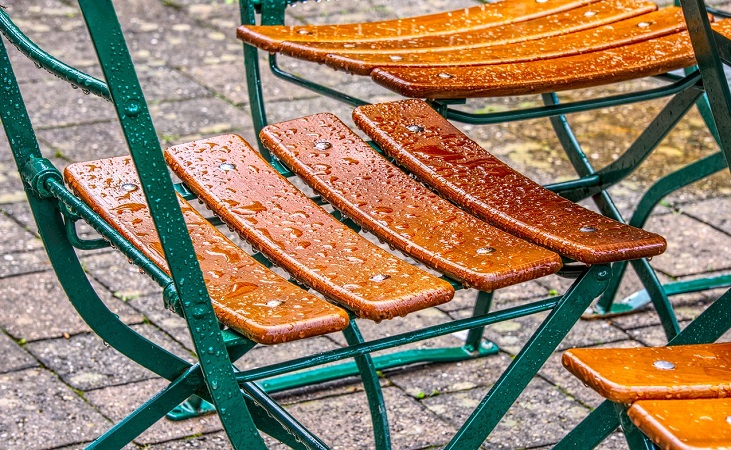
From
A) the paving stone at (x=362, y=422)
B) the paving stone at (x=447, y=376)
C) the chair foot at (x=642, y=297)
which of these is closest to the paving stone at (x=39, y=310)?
the paving stone at (x=362, y=422)

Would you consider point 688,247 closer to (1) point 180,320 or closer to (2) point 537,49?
(2) point 537,49

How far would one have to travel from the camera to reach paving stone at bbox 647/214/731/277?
3.23 metres

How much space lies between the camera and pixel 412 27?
8.15 feet

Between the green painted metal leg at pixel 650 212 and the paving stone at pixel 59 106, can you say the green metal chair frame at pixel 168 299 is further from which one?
the paving stone at pixel 59 106

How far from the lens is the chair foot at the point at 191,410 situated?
8.15ft

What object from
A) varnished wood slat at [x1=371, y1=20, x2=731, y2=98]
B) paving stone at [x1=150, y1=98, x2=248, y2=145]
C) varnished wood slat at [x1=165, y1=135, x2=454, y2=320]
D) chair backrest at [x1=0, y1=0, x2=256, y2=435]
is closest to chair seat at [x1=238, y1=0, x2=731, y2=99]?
varnished wood slat at [x1=371, y1=20, x2=731, y2=98]

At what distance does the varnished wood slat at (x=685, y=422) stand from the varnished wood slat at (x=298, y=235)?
34 centimetres

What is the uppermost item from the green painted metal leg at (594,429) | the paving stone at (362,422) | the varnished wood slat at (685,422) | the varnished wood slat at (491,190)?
the varnished wood slat at (491,190)

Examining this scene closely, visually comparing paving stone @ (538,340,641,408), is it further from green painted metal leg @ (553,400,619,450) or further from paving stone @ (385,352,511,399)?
green painted metal leg @ (553,400,619,450)

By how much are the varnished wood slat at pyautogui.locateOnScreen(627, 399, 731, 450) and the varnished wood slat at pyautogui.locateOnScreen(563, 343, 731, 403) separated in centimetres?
1

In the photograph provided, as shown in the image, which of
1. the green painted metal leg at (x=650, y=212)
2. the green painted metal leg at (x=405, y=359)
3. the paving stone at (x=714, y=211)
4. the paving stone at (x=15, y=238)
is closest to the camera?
the green painted metal leg at (x=405, y=359)

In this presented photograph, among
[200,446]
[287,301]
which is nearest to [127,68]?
[287,301]

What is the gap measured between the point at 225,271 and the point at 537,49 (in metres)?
0.99

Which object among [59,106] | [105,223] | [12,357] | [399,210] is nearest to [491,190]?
[399,210]
